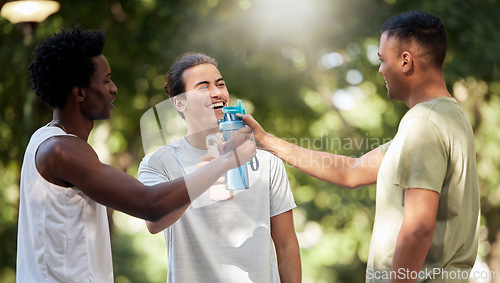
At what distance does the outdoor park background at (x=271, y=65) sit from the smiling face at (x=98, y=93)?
4.66 metres

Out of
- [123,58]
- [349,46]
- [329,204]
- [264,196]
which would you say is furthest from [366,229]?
[264,196]

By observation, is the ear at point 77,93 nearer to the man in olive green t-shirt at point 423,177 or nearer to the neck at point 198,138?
the neck at point 198,138

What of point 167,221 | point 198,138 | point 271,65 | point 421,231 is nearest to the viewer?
point 421,231

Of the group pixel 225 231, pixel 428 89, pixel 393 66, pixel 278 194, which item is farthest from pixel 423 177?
pixel 225 231

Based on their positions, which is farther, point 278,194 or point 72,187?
point 278,194

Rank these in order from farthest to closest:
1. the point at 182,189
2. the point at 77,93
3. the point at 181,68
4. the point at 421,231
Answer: the point at 181,68 → the point at 77,93 → the point at 182,189 → the point at 421,231

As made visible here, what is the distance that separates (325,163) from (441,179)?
715 millimetres

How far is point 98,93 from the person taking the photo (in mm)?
2236

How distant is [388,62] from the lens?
2293mm

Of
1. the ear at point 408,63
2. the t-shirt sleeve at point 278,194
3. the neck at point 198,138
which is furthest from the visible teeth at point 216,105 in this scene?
the ear at point 408,63

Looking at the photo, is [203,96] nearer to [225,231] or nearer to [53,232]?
[225,231]

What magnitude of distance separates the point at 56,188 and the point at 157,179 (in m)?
0.59

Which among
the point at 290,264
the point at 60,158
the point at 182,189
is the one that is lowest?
the point at 290,264

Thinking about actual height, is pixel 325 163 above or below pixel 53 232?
above
